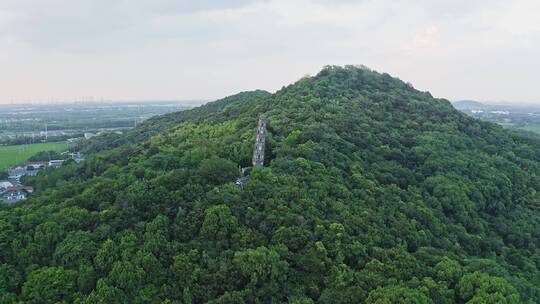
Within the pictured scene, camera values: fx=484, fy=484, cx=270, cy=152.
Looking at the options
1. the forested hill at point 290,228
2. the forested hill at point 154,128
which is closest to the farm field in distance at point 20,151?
the forested hill at point 154,128

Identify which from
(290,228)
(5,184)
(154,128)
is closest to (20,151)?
(154,128)

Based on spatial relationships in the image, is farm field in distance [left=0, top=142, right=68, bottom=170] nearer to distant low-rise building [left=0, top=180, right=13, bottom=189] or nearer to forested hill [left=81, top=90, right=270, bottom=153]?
forested hill [left=81, top=90, right=270, bottom=153]

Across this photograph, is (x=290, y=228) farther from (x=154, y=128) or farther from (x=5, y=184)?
(x=154, y=128)

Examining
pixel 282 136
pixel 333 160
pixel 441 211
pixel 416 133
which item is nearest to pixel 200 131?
pixel 282 136

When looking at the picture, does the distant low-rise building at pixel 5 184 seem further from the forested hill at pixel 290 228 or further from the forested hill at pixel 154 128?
the forested hill at pixel 290 228

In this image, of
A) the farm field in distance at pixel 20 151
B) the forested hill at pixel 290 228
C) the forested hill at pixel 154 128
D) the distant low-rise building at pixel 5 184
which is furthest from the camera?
the farm field in distance at pixel 20 151
